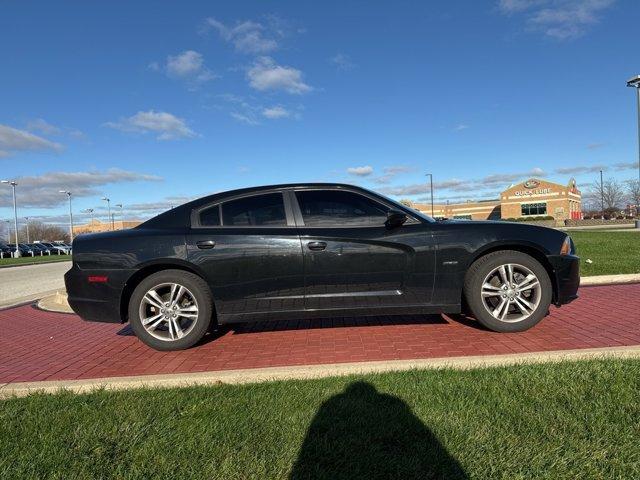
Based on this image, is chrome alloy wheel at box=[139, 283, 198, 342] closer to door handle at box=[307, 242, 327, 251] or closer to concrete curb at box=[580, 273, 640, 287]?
door handle at box=[307, 242, 327, 251]

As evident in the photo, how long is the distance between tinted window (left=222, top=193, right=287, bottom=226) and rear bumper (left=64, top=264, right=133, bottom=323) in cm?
110

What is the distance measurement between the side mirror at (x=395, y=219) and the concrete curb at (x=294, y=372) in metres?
1.34

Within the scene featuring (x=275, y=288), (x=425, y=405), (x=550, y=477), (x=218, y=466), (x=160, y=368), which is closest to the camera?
(x=550, y=477)

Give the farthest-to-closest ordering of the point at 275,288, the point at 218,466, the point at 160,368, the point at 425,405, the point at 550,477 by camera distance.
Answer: the point at 275,288, the point at 160,368, the point at 425,405, the point at 218,466, the point at 550,477

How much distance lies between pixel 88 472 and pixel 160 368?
167 cm

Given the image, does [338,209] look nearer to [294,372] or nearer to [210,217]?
[210,217]

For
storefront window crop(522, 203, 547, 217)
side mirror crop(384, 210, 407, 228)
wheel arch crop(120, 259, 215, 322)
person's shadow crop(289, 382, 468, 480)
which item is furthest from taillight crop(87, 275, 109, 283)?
storefront window crop(522, 203, 547, 217)

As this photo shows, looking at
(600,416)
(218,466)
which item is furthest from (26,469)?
(600,416)

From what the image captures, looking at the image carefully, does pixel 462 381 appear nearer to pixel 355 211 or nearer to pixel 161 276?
pixel 355 211

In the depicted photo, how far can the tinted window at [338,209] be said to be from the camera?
4.39m

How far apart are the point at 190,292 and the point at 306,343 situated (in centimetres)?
123

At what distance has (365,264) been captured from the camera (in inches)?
165

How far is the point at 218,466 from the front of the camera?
217 cm

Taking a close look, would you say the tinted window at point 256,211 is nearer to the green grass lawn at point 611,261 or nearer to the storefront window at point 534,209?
the green grass lawn at point 611,261
